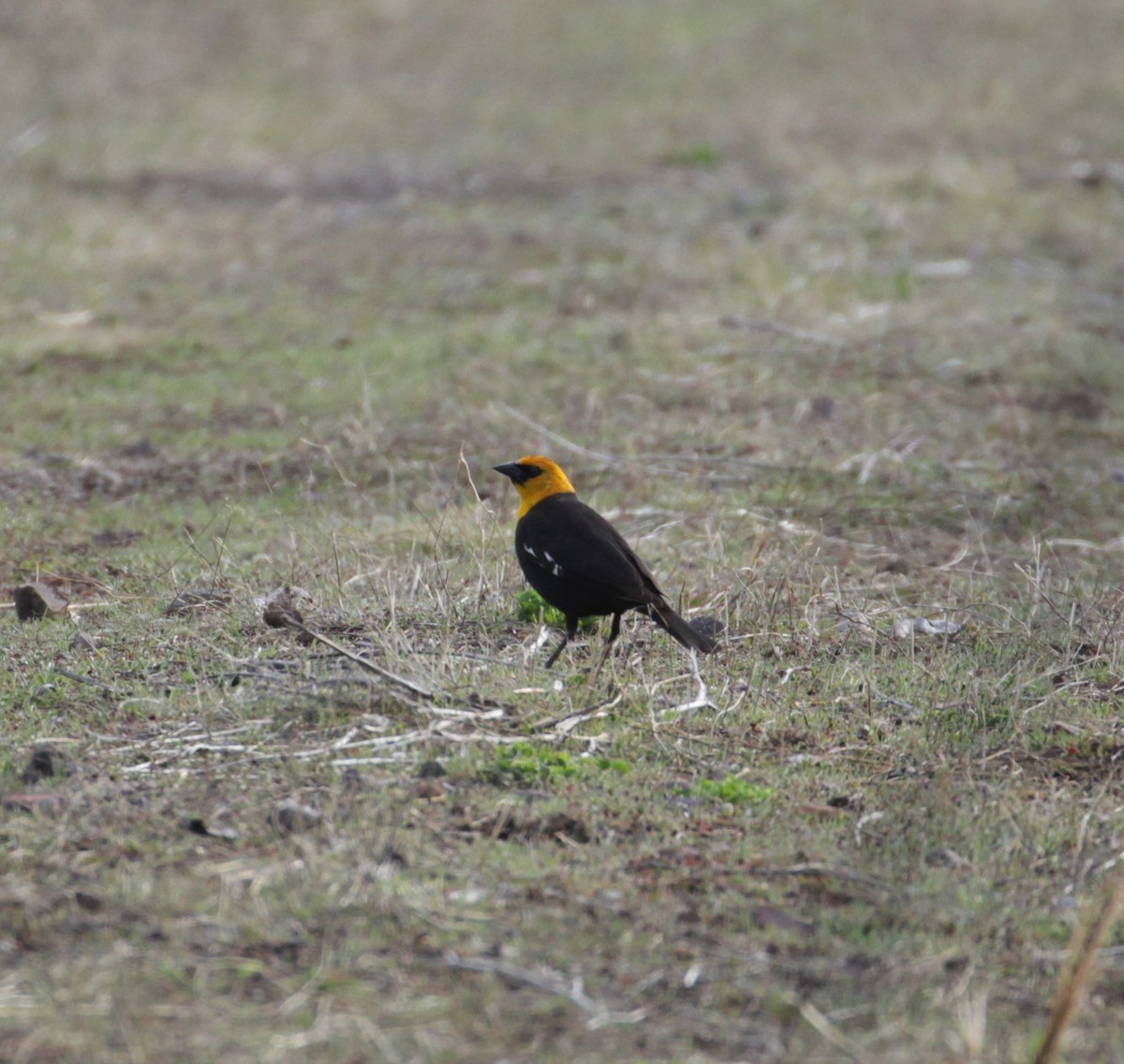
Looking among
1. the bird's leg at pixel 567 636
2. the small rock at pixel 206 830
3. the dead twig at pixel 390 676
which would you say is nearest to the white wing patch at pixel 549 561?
the bird's leg at pixel 567 636

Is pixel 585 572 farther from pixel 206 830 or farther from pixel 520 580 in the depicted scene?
pixel 206 830

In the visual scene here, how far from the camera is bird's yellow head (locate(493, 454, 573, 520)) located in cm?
605

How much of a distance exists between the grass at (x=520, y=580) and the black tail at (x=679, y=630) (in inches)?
5.6

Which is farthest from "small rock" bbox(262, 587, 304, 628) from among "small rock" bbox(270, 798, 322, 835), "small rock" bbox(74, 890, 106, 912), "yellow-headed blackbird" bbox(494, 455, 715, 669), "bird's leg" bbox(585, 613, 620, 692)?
"small rock" bbox(74, 890, 106, 912)

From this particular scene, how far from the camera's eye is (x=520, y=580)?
6.35m

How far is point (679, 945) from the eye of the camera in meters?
3.71

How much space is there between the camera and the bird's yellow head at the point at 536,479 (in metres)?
6.05

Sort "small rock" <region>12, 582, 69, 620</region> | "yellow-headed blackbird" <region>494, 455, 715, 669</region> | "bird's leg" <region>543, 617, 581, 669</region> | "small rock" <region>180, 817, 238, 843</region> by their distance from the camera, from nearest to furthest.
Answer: "small rock" <region>180, 817, 238, 843</region>
"yellow-headed blackbird" <region>494, 455, 715, 669</region>
"bird's leg" <region>543, 617, 581, 669</region>
"small rock" <region>12, 582, 69, 620</region>

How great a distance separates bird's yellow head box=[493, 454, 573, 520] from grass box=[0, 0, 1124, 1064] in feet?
0.69

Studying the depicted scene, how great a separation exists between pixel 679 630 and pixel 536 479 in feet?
3.45

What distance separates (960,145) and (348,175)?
19.8ft

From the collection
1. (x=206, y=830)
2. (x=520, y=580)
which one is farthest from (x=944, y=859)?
(x=520, y=580)

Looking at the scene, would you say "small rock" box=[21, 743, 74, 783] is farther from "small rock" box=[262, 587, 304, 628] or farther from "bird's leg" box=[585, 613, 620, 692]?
"bird's leg" box=[585, 613, 620, 692]

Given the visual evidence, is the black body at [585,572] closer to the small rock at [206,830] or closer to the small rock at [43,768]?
the small rock at [206,830]
